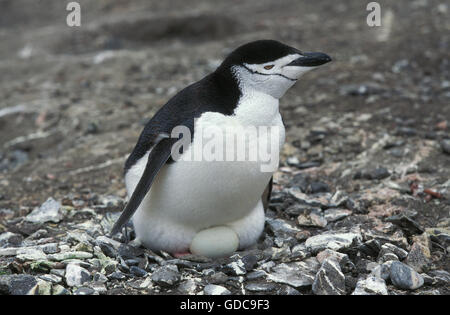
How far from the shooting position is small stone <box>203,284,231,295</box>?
2344 mm

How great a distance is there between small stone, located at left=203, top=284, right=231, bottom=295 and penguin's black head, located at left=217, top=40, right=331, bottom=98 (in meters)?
0.88

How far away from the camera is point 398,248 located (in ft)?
8.88

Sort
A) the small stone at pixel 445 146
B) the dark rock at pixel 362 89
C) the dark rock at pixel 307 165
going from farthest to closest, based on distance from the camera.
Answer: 1. the dark rock at pixel 362 89
2. the dark rock at pixel 307 165
3. the small stone at pixel 445 146

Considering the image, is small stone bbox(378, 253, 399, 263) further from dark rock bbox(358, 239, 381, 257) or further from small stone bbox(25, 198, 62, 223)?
small stone bbox(25, 198, 62, 223)

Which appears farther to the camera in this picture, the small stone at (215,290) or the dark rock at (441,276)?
the dark rock at (441,276)

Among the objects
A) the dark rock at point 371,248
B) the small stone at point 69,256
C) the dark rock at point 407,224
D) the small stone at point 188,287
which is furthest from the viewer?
the dark rock at point 407,224

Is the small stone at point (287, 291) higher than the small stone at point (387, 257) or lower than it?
lower

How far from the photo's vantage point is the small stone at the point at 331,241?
2.70 m

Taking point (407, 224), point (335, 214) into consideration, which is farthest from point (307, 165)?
point (407, 224)

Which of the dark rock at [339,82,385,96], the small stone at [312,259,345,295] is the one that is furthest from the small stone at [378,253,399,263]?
the dark rock at [339,82,385,96]

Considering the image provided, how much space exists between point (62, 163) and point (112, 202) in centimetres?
106

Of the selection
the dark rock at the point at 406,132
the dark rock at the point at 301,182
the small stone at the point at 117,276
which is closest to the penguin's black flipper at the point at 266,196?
the dark rock at the point at 301,182

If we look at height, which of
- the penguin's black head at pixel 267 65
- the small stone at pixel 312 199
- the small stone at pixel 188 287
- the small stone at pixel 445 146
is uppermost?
the penguin's black head at pixel 267 65

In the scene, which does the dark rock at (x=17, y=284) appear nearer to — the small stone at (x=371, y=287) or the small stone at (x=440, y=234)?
the small stone at (x=371, y=287)
